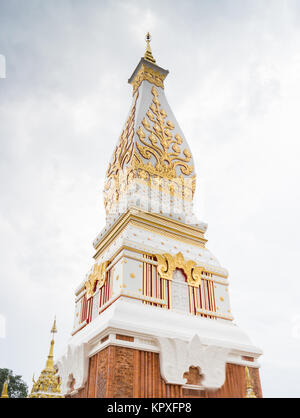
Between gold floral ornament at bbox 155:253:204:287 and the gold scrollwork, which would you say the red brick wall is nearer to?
gold floral ornament at bbox 155:253:204:287

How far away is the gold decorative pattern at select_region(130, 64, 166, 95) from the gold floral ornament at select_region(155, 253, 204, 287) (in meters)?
8.40

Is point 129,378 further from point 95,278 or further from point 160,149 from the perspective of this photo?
point 160,149

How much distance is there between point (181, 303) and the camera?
9.54 m

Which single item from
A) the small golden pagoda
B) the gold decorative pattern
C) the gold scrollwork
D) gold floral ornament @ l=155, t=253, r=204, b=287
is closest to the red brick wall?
the small golden pagoda

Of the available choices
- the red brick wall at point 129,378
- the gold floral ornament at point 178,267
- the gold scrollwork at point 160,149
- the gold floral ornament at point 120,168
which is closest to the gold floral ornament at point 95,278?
the gold floral ornament at point 178,267

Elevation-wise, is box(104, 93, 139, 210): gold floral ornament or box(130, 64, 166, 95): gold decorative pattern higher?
box(130, 64, 166, 95): gold decorative pattern

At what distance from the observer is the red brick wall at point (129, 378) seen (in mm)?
7176

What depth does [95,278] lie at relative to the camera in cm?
1060

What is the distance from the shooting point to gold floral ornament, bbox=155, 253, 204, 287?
32.0 ft

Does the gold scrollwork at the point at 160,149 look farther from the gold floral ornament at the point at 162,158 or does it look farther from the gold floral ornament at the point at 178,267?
the gold floral ornament at the point at 178,267

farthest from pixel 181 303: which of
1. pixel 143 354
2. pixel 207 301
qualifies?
pixel 143 354

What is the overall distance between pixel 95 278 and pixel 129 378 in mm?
3737

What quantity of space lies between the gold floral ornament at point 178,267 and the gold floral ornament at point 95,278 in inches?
59.5
